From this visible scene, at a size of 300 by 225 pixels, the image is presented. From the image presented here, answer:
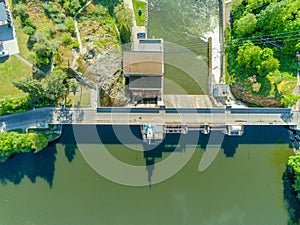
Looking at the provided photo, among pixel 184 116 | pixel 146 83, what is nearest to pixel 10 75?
pixel 146 83

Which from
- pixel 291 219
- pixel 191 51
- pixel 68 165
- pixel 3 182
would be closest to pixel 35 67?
pixel 68 165

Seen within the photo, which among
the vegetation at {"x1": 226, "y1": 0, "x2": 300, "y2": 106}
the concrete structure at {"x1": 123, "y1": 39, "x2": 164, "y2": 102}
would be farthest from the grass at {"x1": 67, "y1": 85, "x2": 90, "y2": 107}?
the vegetation at {"x1": 226, "y1": 0, "x2": 300, "y2": 106}

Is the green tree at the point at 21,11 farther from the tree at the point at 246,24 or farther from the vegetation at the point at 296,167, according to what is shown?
the vegetation at the point at 296,167

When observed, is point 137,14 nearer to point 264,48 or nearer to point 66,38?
point 66,38

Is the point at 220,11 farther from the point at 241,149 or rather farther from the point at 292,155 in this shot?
the point at 292,155

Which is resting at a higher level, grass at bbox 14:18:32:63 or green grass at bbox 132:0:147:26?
green grass at bbox 132:0:147:26

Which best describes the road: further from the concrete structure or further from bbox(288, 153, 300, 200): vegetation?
bbox(288, 153, 300, 200): vegetation
